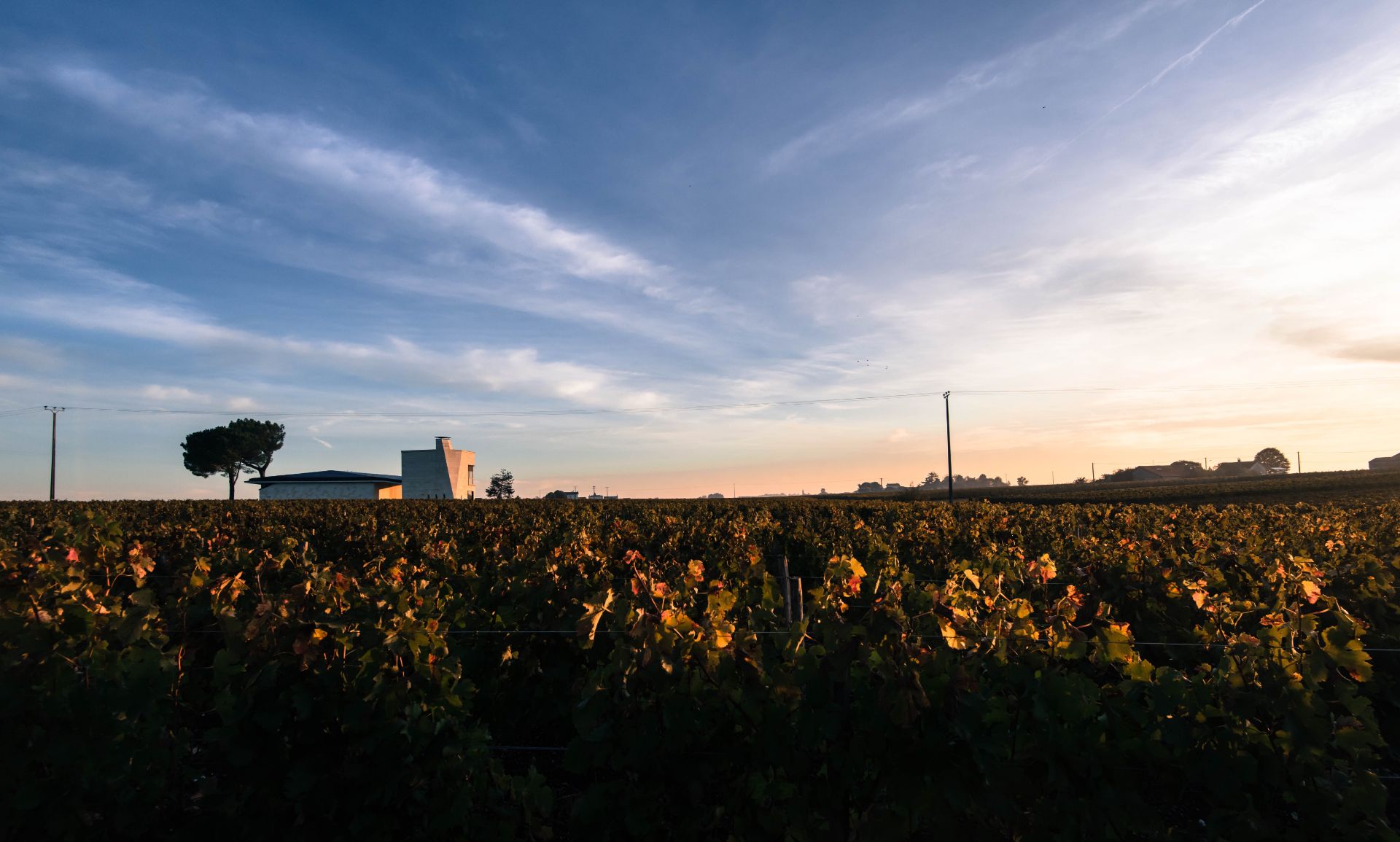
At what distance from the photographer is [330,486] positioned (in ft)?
225

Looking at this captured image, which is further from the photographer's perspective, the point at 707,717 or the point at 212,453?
the point at 212,453

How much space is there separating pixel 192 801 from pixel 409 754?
1.44m

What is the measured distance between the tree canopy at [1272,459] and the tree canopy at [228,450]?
164m

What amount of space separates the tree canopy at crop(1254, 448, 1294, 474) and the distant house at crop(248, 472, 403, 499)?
490 ft

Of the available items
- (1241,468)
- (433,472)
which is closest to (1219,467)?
(1241,468)

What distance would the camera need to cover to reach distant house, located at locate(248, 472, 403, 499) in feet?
224

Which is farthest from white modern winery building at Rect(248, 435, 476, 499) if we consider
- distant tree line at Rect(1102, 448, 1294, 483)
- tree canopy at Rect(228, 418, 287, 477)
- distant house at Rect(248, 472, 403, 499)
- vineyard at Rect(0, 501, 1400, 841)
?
distant tree line at Rect(1102, 448, 1294, 483)

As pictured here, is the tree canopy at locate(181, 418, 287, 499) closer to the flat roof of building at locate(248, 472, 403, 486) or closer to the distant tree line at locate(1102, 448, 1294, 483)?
the flat roof of building at locate(248, 472, 403, 486)

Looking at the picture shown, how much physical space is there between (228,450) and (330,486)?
93.3ft

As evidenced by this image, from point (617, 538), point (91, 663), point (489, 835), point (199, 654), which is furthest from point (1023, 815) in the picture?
point (617, 538)

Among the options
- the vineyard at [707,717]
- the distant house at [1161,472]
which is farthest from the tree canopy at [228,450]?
the distant house at [1161,472]

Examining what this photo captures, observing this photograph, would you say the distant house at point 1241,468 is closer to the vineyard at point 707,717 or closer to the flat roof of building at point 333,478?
the flat roof of building at point 333,478

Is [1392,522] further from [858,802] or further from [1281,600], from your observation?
[858,802]

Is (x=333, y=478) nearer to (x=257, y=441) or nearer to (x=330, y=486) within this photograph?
(x=330, y=486)
